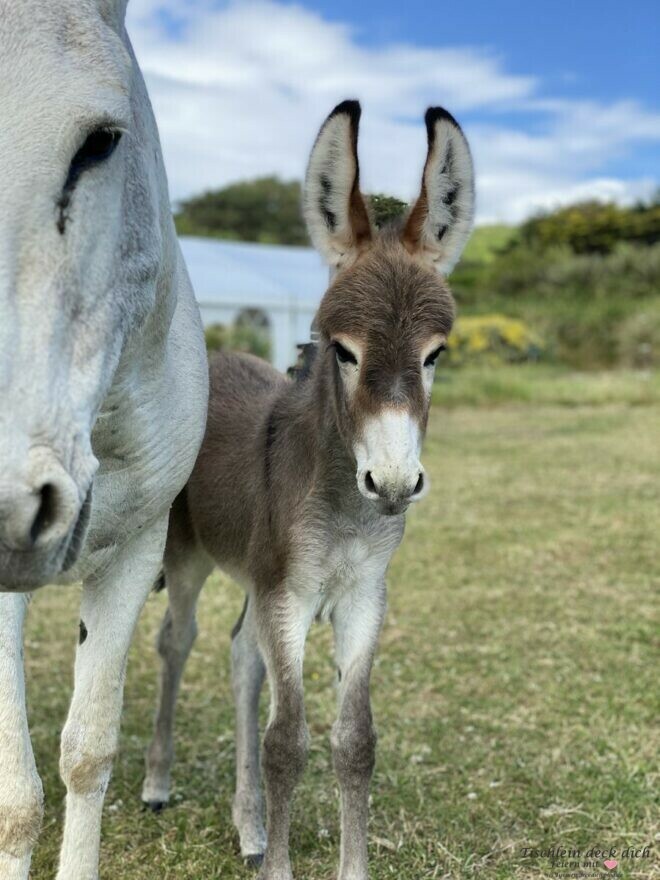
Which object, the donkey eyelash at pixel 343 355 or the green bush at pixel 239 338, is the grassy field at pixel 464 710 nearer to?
the donkey eyelash at pixel 343 355

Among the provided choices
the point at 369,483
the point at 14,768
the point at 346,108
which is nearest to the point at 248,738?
the point at 14,768

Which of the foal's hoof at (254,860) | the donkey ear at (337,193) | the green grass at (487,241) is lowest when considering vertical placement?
the foal's hoof at (254,860)

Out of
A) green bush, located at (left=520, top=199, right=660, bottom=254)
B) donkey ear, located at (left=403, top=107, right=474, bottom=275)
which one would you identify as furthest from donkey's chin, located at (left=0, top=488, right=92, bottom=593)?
green bush, located at (left=520, top=199, right=660, bottom=254)

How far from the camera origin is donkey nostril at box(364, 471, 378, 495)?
254 cm

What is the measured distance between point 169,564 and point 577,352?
2379 centimetres

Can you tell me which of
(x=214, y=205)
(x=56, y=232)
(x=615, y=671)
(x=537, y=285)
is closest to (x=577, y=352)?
(x=537, y=285)

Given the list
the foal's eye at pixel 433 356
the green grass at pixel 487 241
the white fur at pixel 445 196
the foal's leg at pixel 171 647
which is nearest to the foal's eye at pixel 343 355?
the foal's eye at pixel 433 356

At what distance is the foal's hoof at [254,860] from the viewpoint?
3.42 metres

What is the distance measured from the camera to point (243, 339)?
1981 centimetres

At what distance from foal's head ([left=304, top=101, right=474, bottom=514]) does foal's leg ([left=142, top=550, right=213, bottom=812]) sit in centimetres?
127

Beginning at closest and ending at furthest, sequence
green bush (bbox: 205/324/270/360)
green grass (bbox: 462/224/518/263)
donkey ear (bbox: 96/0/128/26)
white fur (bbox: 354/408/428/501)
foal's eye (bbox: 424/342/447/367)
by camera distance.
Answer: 1. donkey ear (bbox: 96/0/128/26)
2. white fur (bbox: 354/408/428/501)
3. foal's eye (bbox: 424/342/447/367)
4. green bush (bbox: 205/324/270/360)
5. green grass (bbox: 462/224/518/263)

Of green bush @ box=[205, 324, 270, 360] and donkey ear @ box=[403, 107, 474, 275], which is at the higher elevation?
green bush @ box=[205, 324, 270, 360]

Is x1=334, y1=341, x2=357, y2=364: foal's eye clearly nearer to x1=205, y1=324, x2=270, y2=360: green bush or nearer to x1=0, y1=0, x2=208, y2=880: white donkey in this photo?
x1=0, y1=0, x2=208, y2=880: white donkey

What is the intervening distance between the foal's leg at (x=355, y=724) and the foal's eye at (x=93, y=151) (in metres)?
1.76
